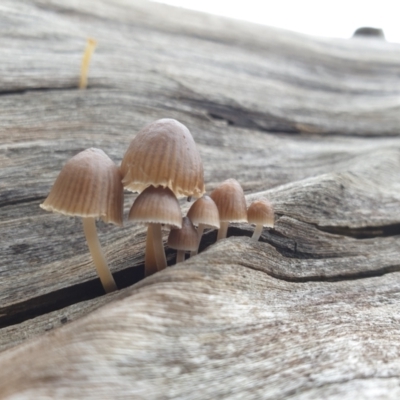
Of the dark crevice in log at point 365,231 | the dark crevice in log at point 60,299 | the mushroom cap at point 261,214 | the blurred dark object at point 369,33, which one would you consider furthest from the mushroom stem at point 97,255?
the blurred dark object at point 369,33

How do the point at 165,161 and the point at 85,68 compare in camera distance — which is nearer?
the point at 165,161

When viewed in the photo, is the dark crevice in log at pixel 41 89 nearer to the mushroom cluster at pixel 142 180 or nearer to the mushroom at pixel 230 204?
the mushroom cluster at pixel 142 180

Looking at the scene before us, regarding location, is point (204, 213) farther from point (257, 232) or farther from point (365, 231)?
point (365, 231)

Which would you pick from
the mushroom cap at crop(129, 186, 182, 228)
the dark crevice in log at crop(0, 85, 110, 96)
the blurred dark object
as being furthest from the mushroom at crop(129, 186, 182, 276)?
the blurred dark object

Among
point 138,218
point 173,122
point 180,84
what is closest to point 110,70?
point 180,84

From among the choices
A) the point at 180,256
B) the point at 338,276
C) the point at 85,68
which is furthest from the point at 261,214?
the point at 85,68

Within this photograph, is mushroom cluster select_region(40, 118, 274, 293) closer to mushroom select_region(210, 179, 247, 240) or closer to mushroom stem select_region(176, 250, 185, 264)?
mushroom select_region(210, 179, 247, 240)

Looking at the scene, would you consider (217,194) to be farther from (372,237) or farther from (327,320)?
(372,237)
